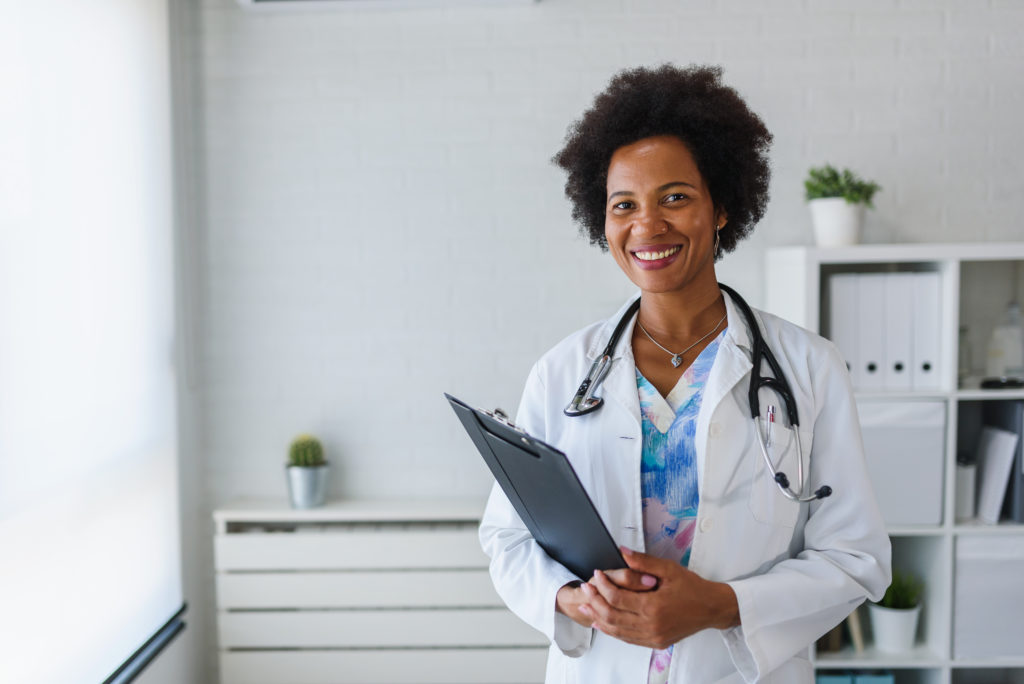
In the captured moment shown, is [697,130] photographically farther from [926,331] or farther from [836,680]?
[836,680]

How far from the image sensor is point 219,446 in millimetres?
2775

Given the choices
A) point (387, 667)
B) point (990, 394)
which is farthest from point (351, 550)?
point (990, 394)

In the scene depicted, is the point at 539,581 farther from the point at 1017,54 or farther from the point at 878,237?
the point at 1017,54

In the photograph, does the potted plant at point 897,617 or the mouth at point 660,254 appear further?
the potted plant at point 897,617

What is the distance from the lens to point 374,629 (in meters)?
2.60

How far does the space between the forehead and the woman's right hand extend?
0.59 m

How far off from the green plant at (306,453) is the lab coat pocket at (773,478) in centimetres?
169

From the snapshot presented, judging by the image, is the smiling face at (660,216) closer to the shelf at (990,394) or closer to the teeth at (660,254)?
the teeth at (660,254)

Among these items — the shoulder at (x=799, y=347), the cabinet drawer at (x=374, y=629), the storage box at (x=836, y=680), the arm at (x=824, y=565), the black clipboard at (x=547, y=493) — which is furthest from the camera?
the cabinet drawer at (x=374, y=629)

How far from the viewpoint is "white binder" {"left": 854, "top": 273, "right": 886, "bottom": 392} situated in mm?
2361

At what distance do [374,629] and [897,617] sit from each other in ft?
5.13

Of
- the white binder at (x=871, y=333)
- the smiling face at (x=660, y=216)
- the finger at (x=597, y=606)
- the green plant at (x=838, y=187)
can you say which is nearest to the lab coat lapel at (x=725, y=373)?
the smiling face at (x=660, y=216)

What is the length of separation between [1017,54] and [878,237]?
0.70 m

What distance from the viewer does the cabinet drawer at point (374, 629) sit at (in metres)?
2.58
